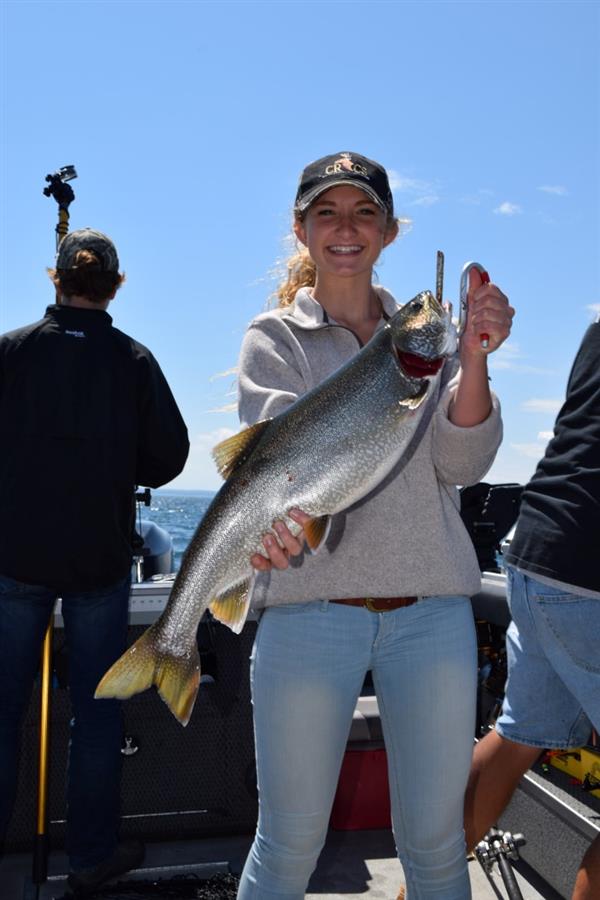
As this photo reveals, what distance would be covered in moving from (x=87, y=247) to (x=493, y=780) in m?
2.99

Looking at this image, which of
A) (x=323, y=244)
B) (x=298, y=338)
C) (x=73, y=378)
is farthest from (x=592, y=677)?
(x=73, y=378)

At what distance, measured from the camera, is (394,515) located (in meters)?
2.71

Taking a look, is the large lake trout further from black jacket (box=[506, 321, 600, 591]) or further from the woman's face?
black jacket (box=[506, 321, 600, 591])

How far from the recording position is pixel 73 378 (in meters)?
4.23

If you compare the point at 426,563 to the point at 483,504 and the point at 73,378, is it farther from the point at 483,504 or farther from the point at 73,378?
the point at 483,504

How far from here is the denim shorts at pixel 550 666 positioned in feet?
9.99

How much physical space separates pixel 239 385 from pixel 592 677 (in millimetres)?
1526

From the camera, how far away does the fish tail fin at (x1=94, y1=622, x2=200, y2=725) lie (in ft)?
8.75

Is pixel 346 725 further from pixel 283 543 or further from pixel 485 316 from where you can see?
pixel 485 316

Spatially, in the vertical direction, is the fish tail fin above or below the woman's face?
below

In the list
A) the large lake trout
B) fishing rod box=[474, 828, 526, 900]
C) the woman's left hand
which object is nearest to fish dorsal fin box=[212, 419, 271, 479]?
the large lake trout

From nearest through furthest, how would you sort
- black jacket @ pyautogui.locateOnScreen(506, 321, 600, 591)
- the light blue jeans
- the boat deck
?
the light blue jeans < black jacket @ pyautogui.locateOnScreen(506, 321, 600, 591) < the boat deck

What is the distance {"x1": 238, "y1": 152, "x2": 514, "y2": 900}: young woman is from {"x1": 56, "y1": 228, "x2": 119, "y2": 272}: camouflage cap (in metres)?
1.92

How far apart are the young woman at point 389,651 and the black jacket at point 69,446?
1.61 metres
